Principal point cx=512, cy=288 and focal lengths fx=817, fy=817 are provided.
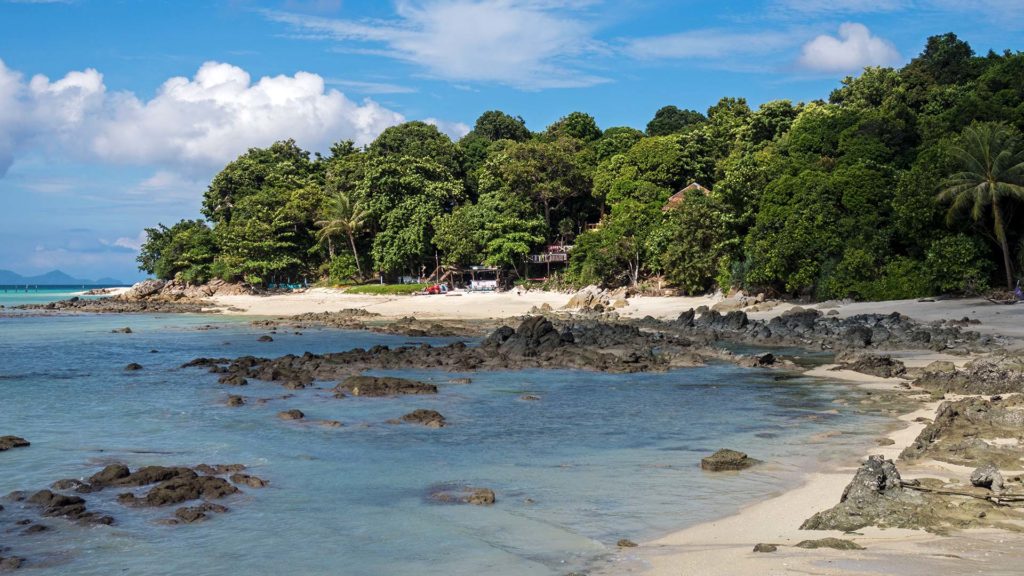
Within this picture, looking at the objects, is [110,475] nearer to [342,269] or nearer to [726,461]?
[726,461]

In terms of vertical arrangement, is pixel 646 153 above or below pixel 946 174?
above

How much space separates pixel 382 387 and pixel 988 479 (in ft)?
Result: 47.3

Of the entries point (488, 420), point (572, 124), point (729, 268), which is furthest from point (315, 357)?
point (572, 124)

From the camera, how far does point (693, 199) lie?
1880 inches

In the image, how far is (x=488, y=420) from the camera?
1678 centimetres

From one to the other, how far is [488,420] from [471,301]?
123ft

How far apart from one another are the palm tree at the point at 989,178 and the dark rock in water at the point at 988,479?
2621cm

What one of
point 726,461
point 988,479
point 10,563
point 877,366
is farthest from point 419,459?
point 877,366

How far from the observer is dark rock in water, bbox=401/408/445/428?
16172 mm

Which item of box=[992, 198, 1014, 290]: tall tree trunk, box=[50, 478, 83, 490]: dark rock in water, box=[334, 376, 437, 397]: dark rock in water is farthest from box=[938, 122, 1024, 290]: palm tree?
box=[50, 478, 83, 490]: dark rock in water

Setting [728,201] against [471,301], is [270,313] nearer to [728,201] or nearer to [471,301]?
[471,301]

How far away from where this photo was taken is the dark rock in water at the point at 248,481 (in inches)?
455

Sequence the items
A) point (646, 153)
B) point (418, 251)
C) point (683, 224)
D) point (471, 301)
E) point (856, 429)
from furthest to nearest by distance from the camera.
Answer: point (418, 251) → point (646, 153) → point (471, 301) → point (683, 224) → point (856, 429)

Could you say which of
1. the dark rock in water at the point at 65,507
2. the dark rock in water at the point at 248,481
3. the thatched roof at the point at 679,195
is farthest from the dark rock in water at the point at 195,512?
the thatched roof at the point at 679,195
